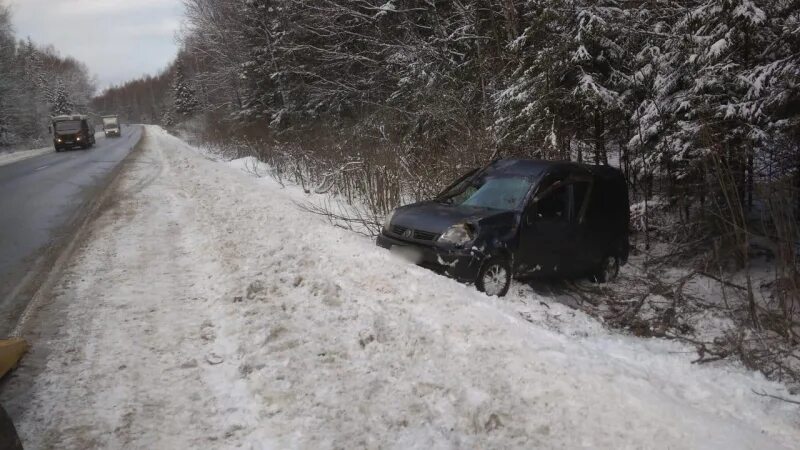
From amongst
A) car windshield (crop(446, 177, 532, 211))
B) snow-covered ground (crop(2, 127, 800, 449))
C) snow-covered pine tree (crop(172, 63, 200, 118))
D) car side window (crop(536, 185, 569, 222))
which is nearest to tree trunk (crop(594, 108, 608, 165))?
car side window (crop(536, 185, 569, 222))

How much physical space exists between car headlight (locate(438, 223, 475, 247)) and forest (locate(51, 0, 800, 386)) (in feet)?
6.45

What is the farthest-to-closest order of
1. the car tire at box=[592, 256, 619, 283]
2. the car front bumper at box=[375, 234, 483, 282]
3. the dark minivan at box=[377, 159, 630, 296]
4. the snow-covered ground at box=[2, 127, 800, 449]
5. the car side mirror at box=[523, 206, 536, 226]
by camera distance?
the car tire at box=[592, 256, 619, 283] < the car side mirror at box=[523, 206, 536, 226] < the dark minivan at box=[377, 159, 630, 296] < the car front bumper at box=[375, 234, 483, 282] < the snow-covered ground at box=[2, 127, 800, 449]

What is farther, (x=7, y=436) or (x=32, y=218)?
(x=32, y=218)

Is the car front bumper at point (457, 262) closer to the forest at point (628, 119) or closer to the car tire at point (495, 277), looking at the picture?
the car tire at point (495, 277)

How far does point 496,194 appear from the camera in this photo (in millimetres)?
6676

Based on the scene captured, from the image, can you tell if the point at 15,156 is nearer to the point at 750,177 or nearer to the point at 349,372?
the point at 349,372

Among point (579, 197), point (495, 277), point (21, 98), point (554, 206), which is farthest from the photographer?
point (21, 98)

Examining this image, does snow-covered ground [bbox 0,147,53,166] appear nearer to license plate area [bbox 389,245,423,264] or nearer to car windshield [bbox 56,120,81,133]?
car windshield [bbox 56,120,81,133]

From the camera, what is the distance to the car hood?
6020mm

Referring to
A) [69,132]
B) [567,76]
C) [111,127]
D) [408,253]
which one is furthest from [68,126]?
[408,253]

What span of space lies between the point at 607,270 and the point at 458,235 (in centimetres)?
310

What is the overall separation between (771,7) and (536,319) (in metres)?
6.02

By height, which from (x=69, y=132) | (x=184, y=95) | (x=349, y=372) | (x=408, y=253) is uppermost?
(x=184, y=95)

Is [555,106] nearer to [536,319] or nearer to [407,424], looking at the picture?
[536,319]
